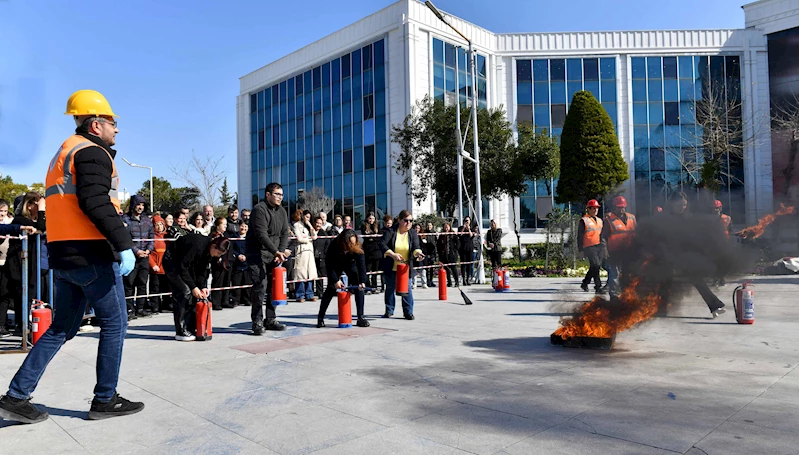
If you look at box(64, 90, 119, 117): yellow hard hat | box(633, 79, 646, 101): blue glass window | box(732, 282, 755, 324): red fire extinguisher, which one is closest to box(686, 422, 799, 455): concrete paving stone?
box(64, 90, 119, 117): yellow hard hat

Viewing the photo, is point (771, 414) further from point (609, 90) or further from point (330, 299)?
point (609, 90)

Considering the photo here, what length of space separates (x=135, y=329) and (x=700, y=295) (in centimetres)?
857

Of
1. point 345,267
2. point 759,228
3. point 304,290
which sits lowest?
point 304,290

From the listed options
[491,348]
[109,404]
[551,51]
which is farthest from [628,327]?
[551,51]

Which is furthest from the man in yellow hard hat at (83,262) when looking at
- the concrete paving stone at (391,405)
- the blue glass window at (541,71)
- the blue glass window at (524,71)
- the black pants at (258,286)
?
the blue glass window at (541,71)

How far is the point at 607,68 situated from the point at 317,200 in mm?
20466

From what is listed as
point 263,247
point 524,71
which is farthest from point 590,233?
point 524,71

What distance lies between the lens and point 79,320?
3963mm

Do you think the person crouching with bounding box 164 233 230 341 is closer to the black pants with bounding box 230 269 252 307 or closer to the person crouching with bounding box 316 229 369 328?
the person crouching with bounding box 316 229 369 328

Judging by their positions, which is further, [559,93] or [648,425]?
[559,93]

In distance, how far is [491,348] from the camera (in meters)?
6.40

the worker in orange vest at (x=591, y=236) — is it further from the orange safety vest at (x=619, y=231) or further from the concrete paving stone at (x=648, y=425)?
the concrete paving stone at (x=648, y=425)

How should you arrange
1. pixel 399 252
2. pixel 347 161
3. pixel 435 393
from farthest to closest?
pixel 347 161
pixel 399 252
pixel 435 393

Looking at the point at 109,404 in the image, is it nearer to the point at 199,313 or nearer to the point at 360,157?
the point at 199,313
